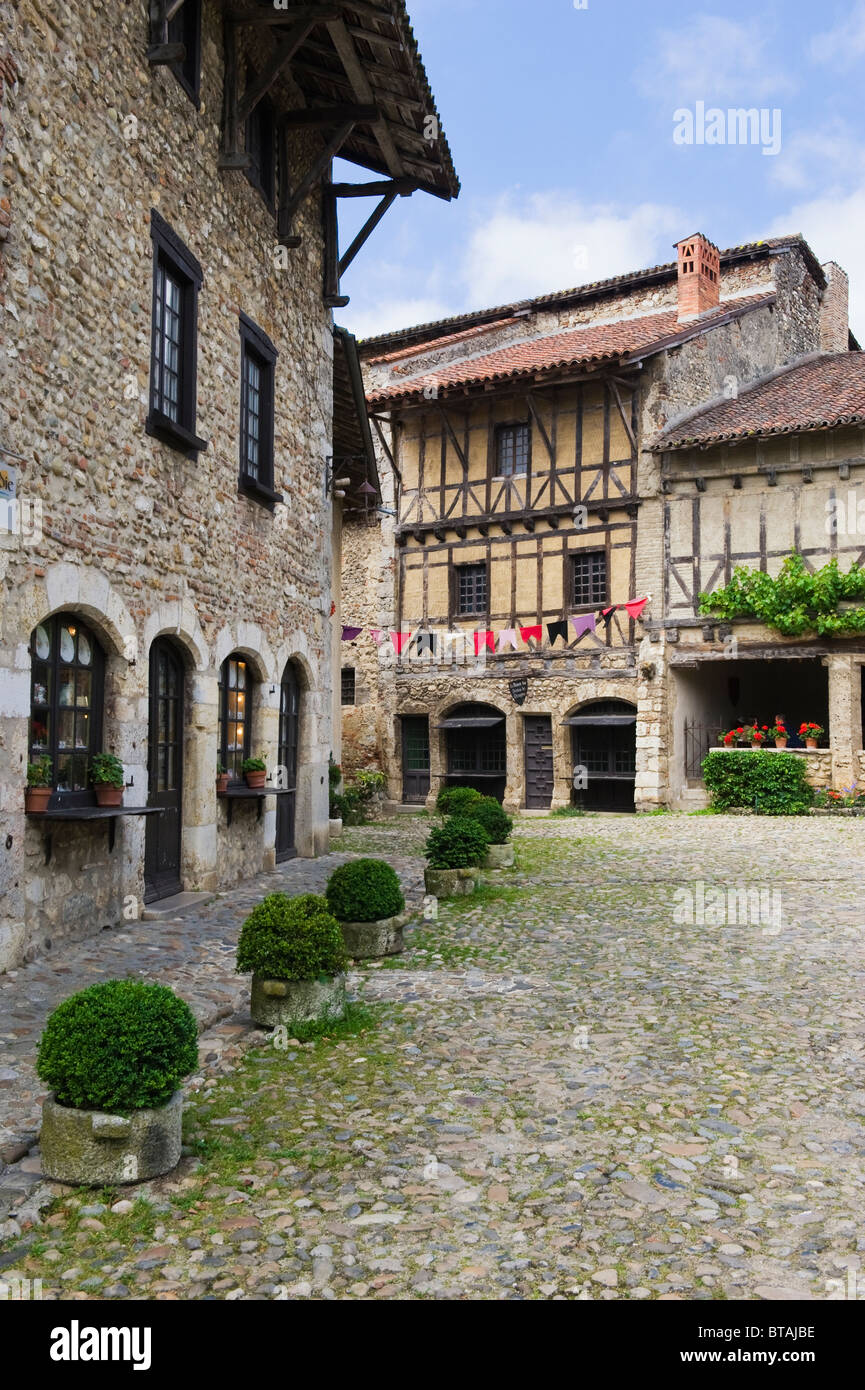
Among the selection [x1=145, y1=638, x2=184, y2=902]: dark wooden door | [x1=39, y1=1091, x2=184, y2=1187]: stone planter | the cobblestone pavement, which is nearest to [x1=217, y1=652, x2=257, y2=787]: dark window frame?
[x1=145, y1=638, x2=184, y2=902]: dark wooden door

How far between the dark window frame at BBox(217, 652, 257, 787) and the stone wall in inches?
4.1

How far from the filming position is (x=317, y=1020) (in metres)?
5.41

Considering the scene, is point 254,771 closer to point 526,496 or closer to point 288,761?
point 288,761

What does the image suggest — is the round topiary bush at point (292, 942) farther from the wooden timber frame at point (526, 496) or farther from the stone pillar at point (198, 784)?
the wooden timber frame at point (526, 496)

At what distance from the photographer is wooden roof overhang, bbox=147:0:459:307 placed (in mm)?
8859

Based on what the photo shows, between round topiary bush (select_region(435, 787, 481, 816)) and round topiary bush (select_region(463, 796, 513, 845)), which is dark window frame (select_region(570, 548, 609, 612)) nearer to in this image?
round topiary bush (select_region(435, 787, 481, 816))

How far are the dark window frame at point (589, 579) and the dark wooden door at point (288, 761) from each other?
29.3ft

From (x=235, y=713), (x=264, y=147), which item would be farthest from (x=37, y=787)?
(x=264, y=147)

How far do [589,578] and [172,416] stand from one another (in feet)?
40.6

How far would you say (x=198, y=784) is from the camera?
903cm

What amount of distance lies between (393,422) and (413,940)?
51.6ft

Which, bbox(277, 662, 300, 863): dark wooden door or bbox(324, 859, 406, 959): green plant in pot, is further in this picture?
bbox(277, 662, 300, 863): dark wooden door

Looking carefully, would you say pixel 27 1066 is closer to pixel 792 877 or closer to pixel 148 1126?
pixel 148 1126

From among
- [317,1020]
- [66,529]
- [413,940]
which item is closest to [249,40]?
[66,529]
